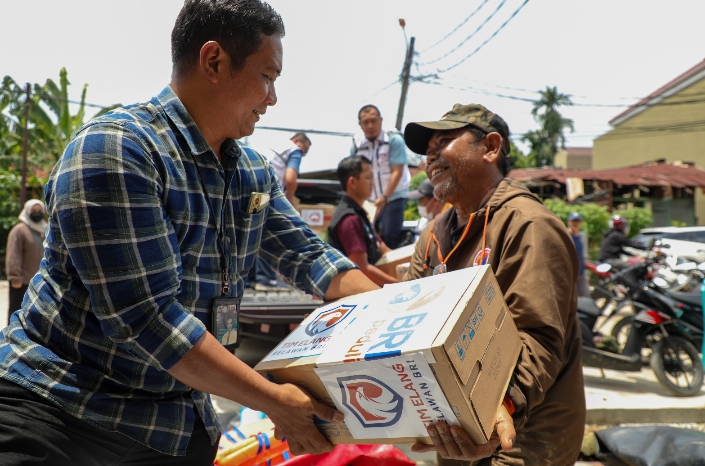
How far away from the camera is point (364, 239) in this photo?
4836 millimetres

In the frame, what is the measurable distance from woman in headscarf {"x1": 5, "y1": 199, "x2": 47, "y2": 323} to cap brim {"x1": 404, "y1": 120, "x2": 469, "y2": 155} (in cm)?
667

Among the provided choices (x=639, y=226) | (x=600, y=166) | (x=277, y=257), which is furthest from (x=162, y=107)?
(x=600, y=166)

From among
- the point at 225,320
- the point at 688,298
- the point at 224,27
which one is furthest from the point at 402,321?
the point at 688,298

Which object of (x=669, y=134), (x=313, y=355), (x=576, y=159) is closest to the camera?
(x=313, y=355)

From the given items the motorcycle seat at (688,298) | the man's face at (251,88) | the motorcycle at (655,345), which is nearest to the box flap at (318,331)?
the man's face at (251,88)

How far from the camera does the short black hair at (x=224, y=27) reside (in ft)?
5.65

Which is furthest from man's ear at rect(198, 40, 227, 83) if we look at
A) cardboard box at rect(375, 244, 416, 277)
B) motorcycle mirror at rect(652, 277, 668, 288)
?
motorcycle mirror at rect(652, 277, 668, 288)

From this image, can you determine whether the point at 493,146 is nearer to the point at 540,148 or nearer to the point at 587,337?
the point at 587,337

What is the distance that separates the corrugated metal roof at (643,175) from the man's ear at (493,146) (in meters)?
22.8

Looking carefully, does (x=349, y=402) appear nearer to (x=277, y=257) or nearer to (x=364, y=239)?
(x=277, y=257)

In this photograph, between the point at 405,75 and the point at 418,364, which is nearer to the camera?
the point at 418,364

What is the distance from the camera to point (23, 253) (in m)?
7.89

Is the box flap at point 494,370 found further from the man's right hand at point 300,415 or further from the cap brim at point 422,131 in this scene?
the cap brim at point 422,131

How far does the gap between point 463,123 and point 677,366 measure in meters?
5.29
